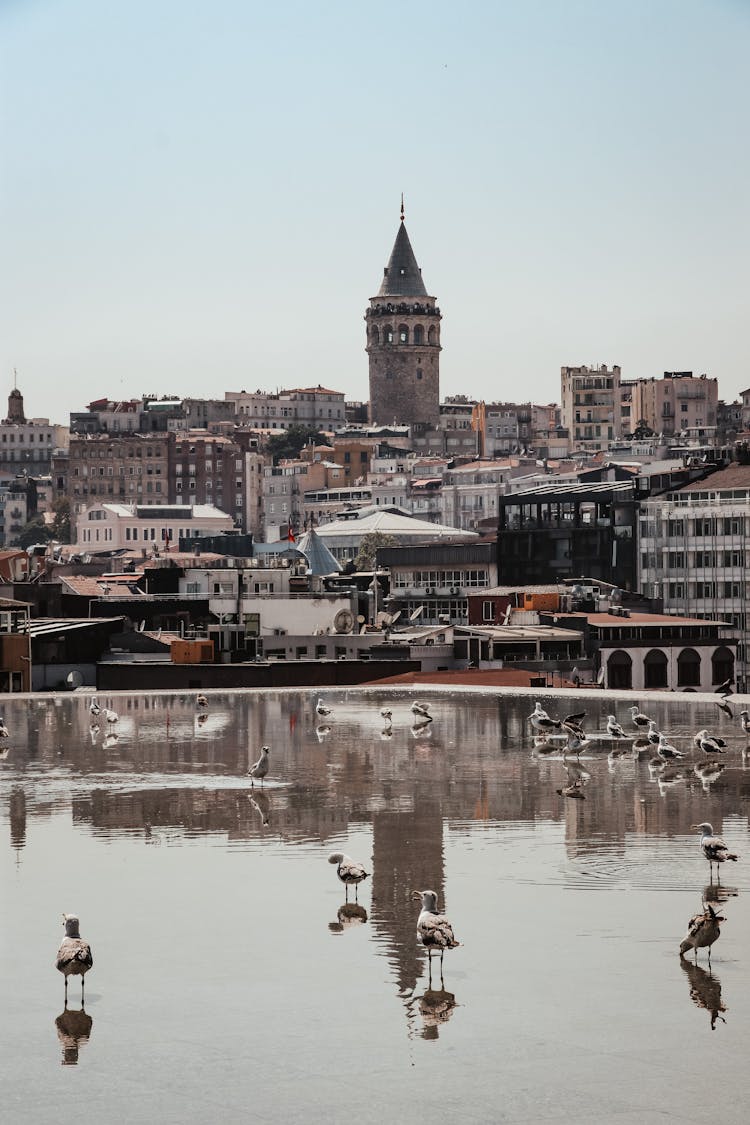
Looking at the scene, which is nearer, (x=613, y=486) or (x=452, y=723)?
(x=452, y=723)

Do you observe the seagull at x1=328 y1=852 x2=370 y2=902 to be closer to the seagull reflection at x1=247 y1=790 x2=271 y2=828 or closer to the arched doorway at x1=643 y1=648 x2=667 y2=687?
the seagull reflection at x1=247 y1=790 x2=271 y2=828

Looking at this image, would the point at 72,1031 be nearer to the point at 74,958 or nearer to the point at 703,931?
the point at 74,958

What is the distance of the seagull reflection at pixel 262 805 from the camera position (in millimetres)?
30281

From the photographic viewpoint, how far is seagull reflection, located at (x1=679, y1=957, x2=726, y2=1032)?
1816 centimetres

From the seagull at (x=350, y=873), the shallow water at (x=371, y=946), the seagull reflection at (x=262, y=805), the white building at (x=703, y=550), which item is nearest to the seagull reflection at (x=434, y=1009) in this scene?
the shallow water at (x=371, y=946)

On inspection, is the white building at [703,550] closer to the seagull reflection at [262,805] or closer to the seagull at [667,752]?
the seagull at [667,752]

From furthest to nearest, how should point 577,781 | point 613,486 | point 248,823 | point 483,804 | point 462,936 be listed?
point 613,486 → point 577,781 → point 483,804 → point 248,823 → point 462,936

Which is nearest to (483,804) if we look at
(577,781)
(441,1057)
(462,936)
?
(577,781)

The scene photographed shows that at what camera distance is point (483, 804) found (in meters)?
31.9

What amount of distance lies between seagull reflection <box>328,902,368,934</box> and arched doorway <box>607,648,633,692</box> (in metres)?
49.7

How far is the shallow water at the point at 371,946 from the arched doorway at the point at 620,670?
114 feet

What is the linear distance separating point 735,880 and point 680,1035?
7.10 m

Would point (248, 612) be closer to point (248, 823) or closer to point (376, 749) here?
point (376, 749)

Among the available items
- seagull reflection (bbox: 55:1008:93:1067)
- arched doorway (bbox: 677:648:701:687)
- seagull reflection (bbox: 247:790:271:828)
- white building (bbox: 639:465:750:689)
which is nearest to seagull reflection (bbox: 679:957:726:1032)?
seagull reflection (bbox: 55:1008:93:1067)
